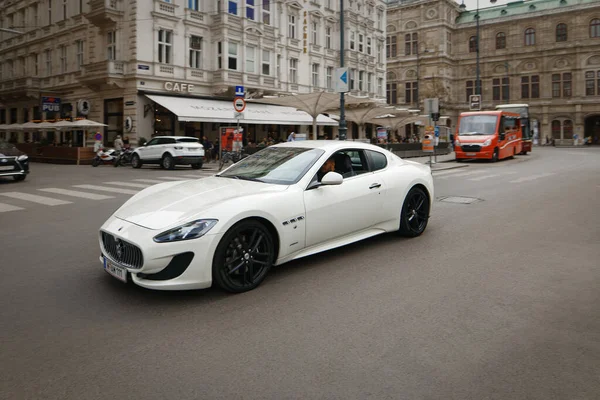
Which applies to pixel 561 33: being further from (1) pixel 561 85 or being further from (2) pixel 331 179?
(2) pixel 331 179

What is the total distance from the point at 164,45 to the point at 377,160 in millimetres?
26984

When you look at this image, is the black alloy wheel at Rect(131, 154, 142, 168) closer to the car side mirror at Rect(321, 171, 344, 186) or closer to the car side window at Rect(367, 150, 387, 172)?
the car side window at Rect(367, 150, 387, 172)

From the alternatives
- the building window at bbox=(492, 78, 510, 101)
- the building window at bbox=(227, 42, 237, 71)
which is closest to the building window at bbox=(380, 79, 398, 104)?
the building window at bbox=(492, 78, 510, 101)

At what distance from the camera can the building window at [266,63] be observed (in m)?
36.3

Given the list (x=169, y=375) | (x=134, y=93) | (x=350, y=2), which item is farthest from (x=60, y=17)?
(x=169, y=375)

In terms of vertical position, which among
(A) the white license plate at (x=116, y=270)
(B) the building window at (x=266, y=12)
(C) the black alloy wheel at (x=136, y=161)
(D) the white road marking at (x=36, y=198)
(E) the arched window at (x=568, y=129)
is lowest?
(A) the white license plate at (x=116, y=270)

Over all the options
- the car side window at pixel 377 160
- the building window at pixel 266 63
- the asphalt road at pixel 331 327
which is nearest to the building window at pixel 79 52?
the building window at pixel 266 63

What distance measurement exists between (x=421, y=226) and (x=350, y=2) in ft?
142

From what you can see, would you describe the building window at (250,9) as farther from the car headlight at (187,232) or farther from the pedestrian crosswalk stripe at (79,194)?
the car headlight at (187,232)

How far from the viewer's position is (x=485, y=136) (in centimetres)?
2606

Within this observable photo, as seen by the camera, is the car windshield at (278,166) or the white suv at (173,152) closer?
the car windshield at (278,166)

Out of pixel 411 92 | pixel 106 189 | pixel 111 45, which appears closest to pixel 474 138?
Answer: pixel 106 189

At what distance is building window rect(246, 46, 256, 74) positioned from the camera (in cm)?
3472

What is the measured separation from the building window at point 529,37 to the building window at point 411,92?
51.5ft
